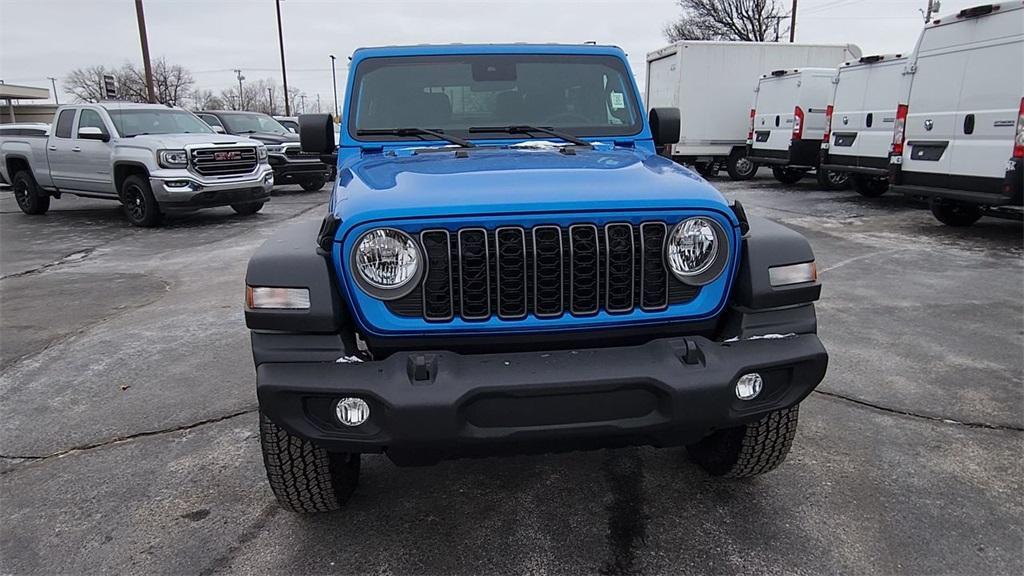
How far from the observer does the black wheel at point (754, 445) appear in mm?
2672

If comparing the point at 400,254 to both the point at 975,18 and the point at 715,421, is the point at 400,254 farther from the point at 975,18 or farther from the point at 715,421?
the point at 975,18

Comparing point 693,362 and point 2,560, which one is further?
point 2,560

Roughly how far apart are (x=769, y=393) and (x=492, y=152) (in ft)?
5.27

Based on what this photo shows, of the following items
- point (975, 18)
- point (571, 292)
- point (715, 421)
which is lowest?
point (715, 421)

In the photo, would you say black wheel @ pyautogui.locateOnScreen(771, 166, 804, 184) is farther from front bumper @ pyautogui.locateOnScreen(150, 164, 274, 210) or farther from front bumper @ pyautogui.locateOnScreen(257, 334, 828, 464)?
front bumper @ pyautogui.locateOnScreen(257, 334, 828, 464)

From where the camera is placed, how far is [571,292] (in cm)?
231

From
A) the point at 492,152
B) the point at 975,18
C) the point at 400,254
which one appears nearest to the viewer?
the point at 400,254

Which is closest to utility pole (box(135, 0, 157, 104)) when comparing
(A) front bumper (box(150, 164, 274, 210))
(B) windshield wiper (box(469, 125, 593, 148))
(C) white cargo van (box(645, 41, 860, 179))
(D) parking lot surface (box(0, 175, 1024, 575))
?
(A) front bumper (box(150, 164, 274, 210))

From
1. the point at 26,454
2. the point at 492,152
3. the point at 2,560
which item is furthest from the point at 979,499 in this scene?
the point at 26,454

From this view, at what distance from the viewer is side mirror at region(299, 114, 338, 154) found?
12.7 feet

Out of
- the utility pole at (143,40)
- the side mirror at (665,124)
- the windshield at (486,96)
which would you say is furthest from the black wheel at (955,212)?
the utility pole at (143,40)

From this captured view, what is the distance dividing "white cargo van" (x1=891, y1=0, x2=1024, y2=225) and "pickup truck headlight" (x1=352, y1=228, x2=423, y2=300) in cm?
786

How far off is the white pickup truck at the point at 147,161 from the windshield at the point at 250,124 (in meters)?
3.44

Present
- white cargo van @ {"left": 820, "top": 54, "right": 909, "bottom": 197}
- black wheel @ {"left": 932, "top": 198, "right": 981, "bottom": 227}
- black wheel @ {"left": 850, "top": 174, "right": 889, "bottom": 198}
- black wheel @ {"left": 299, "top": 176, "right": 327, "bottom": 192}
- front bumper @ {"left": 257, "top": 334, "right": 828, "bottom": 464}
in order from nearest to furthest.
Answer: front bumper @ {"left": 257, "top": 334, "right": 828, "bottom": 464}, black wheel @ {"left": 932, "top": 198, "right": 981, "bottom": 227}, white cargo van @ {"left": 820, "top": 54, "right": 909, "bottom": 197}, black wheel @ {"left": 850, "top": 174, "right": 889, "bottom": 198}, black wheel @ {"left": 299, "top": 176, "right": 327, "bottom": 192}
